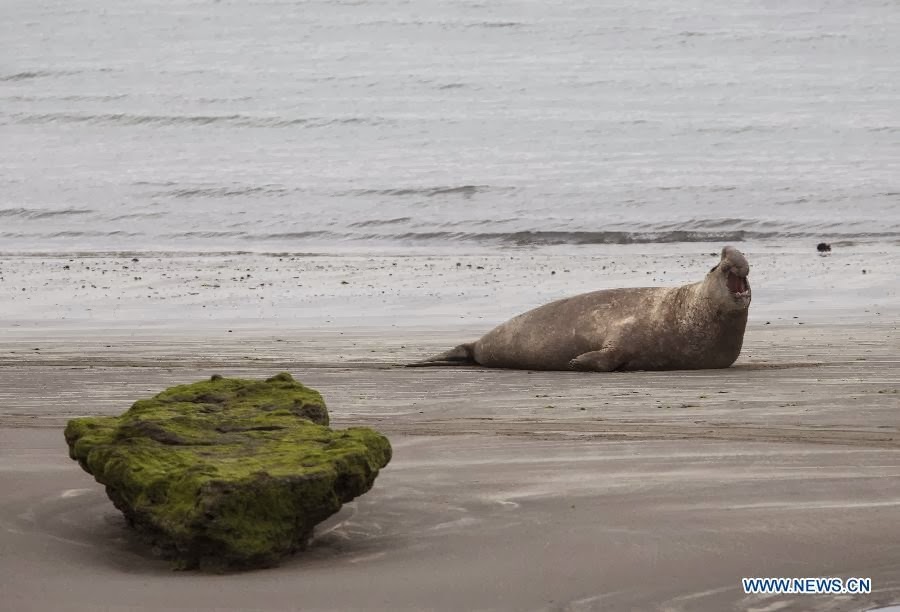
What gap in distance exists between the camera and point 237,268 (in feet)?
50.6

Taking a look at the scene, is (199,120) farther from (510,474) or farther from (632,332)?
(510,474)

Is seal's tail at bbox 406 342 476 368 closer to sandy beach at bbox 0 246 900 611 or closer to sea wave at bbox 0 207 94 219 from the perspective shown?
sandy beach at bbox 0 246 900 611

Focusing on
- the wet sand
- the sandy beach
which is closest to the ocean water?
the sandy beach

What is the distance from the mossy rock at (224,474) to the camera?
373 cm

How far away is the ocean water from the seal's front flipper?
10.3 meters

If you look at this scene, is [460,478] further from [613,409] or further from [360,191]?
[360,191]

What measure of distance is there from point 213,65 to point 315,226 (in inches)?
844

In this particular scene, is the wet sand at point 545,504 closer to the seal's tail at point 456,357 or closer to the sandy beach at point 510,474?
the sandy beach at point 510,474

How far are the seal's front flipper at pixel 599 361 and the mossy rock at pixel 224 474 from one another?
13.5ft

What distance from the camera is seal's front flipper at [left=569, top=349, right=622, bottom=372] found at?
831 cm

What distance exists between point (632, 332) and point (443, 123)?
24628 millimetres

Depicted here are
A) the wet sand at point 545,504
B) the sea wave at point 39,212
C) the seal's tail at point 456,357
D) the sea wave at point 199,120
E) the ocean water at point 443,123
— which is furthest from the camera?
the sea wave at point 199,120

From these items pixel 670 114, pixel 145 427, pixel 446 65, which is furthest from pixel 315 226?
pixel 446 65

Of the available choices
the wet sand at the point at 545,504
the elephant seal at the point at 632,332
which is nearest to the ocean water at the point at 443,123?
the elephant seal at the point at 632,332
